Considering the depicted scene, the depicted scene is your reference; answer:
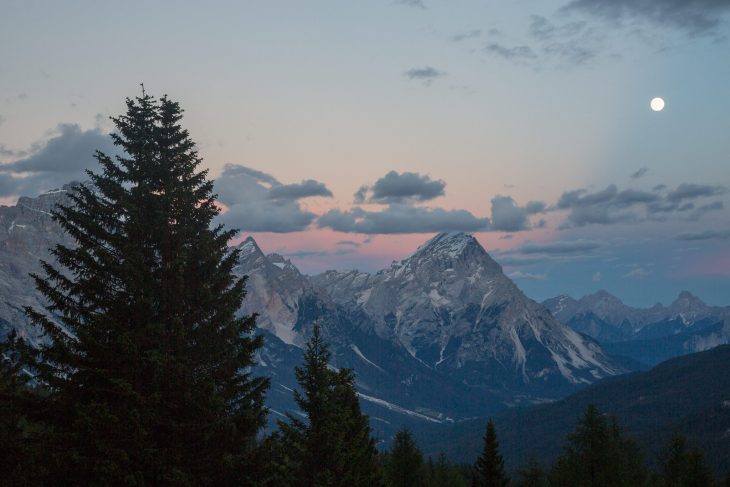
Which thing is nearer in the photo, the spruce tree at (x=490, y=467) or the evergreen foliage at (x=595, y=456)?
the evergreen foliage at (x=595, y=456)

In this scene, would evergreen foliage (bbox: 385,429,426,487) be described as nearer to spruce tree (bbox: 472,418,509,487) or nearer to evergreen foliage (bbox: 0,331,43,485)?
spruce tree (bbox: 472,418,509,487)

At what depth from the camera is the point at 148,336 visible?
30.4m

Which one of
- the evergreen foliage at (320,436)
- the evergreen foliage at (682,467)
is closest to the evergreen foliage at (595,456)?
the evergreen foliage at (682,467)

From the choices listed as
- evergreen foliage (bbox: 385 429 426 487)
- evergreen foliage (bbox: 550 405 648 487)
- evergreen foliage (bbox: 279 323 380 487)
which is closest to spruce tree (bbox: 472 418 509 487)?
evergreen foliage (bbox: 550 405 648 487)

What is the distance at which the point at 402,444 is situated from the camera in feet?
313

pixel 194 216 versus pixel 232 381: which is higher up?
pixel 194 216

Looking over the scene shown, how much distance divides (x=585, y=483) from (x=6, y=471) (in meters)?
59.7

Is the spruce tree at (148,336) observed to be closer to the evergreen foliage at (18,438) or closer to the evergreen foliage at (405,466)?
the evergreen foliage at (18,438)

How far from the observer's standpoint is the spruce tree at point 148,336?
93.4 feet

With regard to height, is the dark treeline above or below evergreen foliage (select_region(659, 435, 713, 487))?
above

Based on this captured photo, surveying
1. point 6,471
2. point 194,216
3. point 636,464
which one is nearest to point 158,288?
point 194,216

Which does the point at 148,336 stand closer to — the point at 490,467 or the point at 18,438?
the point at 18,438

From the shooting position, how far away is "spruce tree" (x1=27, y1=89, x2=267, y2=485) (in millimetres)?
28469

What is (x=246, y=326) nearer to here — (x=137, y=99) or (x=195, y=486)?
(x=195, y=486)
